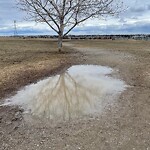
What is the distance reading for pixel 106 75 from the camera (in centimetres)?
1358

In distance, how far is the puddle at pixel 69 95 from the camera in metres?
8.02


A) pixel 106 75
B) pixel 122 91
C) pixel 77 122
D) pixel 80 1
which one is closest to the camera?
pixel 77 122

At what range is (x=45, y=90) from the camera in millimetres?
10727

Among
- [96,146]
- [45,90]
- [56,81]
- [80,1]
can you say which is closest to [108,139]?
[96,146]

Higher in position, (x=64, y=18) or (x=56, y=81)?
(x=64, y=18)

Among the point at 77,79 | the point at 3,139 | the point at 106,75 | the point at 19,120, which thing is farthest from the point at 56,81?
the point at 3,139

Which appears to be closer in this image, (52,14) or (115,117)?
(115,117)

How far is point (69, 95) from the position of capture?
997cm

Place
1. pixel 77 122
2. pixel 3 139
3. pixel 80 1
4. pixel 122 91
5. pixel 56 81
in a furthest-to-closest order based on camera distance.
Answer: pixel 80 1 → pixel 56 81 → pixel 122 91 → pixel 77 122 → pixel 3 139

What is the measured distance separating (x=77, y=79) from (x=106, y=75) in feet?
5.03

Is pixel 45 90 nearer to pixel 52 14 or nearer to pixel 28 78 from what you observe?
pixel 28 78

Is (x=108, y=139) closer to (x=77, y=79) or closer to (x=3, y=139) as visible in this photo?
(x=3, y=139)

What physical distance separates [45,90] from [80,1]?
14.6 metres

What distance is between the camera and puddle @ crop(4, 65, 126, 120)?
802cm
